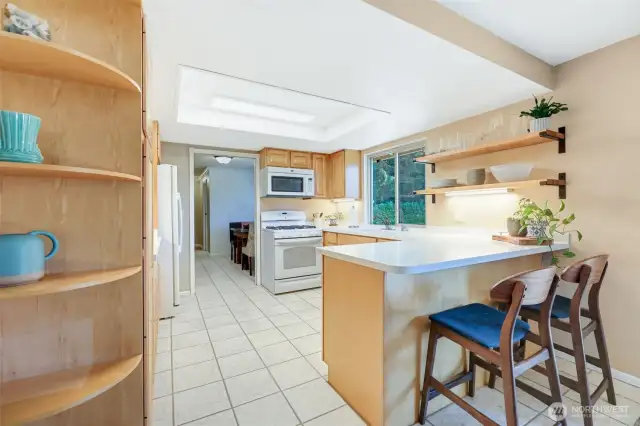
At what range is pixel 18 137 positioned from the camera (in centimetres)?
85

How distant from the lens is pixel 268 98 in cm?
296

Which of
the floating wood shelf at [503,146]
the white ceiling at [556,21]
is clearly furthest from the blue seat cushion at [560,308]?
the white ceiling at [556,21]

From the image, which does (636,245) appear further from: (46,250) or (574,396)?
(46,250)

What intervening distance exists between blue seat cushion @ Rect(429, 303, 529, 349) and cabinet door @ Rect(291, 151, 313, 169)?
339cm

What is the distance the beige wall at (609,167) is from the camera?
6.03 ft

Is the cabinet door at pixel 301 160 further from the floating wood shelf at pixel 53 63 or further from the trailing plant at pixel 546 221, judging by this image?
the floating wood shelf at pixel 53 63

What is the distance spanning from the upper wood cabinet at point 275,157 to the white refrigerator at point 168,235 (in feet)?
4.64

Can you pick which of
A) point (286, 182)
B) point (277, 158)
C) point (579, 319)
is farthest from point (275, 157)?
point (579, 319)

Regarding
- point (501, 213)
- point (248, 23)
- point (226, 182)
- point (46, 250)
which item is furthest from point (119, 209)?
point (226, 182)

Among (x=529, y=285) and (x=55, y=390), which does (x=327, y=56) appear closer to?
(x=529, y=285)

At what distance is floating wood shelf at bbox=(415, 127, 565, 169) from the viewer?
2090 mm

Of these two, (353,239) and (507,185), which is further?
(353,239)

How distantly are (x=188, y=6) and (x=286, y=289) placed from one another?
338cm

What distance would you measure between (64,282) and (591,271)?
2.35 metres
